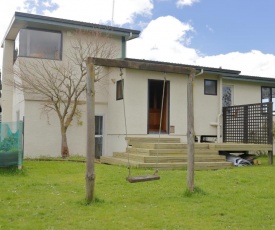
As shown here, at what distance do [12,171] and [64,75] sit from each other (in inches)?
213

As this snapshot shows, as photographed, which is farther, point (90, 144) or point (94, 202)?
point (90, 144)

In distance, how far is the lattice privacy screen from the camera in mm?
13906

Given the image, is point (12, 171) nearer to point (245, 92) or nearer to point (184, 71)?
point (184, 71)

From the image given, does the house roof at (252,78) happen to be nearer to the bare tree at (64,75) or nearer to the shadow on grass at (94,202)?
the bare tree at (64,75)

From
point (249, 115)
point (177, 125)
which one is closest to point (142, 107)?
point (177, 125)

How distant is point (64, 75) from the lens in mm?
14461

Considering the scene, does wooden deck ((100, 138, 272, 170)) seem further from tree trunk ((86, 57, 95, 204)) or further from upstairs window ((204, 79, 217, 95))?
tree trunk ((86, 57, 95, 204))

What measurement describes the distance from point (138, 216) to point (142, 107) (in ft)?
31.1

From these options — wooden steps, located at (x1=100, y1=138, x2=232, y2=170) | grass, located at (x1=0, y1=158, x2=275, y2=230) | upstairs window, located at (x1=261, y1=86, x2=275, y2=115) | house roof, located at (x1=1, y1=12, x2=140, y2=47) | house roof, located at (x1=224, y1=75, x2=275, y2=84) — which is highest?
house roof, located at (x1=1, y1=12, x2=140, y2=47)

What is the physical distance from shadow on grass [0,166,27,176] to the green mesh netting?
0.50ft

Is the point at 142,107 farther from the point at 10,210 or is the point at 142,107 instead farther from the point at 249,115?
the point at 10,210

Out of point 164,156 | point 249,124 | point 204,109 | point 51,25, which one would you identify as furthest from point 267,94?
point 51,25

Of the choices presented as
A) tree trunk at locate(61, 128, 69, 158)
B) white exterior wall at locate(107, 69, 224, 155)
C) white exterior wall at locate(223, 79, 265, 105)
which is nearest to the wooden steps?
white exterior wall at locate(107, 69, 224, 155)

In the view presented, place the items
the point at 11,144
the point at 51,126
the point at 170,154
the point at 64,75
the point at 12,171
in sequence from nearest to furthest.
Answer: the point at 12,171 → the point at 11,144 → the point at 170,154 → the point at 64,75 → the point at 51,126
